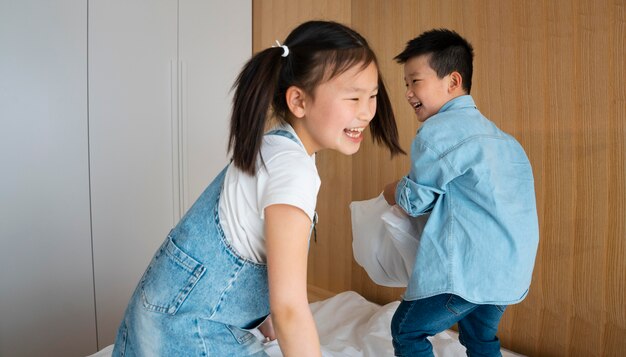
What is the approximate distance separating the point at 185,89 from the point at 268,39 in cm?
59

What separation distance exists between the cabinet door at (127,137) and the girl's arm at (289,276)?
6.05 feet

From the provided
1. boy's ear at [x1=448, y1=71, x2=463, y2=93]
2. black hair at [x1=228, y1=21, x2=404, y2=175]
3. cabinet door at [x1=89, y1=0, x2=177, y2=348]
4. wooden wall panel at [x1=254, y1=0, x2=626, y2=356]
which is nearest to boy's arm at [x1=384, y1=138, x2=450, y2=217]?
boy's ear at [x1=448, y1=71, x2=463, y2=93]

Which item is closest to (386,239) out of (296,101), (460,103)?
(460,103)

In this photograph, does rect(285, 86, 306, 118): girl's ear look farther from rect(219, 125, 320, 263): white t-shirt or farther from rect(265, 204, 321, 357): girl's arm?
rect(265, 204, 321, 357): girl's arm

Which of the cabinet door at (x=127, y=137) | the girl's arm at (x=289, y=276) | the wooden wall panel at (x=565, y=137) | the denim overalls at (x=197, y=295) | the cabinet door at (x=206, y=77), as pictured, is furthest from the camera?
the cabinet door at (x=206, y=77)

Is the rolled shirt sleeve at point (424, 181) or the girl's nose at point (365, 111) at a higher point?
the girl's nose at point (365, 111)

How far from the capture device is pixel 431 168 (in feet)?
3.96

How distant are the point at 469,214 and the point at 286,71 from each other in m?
0.61

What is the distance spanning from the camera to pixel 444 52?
4.56 feet

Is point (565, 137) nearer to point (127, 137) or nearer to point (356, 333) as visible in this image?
point (356, 333)

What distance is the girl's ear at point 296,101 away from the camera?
896 mm

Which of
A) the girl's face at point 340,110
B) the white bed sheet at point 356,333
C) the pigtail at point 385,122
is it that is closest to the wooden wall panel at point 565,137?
the white bed sheet at point 356,333

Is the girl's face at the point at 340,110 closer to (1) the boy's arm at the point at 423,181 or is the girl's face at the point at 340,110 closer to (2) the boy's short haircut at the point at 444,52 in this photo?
(1) the boy's arm at the point at 423,181

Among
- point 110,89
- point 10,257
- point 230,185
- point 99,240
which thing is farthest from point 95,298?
point 230,185
